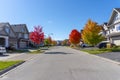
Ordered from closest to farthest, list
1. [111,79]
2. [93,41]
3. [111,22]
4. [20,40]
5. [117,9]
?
[111,79], [93,41], [117,9], [111,22], [20,40]

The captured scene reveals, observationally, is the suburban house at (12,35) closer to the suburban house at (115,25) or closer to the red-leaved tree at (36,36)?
the red-leaved tree at (36,36)

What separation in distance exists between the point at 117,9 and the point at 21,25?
3643 cm

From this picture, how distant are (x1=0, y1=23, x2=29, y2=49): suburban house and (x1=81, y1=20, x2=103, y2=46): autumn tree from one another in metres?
18.1

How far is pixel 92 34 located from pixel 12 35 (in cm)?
2412

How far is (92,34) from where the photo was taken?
38.1m

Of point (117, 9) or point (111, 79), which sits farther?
point (117, 9)

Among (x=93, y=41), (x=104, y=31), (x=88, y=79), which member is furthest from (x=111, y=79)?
(x=104, y=31)

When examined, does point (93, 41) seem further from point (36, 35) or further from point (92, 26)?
point (36, 35)

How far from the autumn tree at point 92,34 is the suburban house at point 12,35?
18066mm

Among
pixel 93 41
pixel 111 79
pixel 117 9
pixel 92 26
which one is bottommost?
pixel 111 79

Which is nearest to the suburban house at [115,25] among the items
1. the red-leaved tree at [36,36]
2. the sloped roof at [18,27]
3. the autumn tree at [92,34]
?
the autumn tree at [92,34]

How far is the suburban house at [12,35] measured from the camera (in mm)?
44912

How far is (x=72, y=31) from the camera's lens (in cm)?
7156

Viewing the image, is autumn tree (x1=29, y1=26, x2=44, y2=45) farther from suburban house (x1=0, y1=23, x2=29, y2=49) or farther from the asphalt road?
the asphalt road
